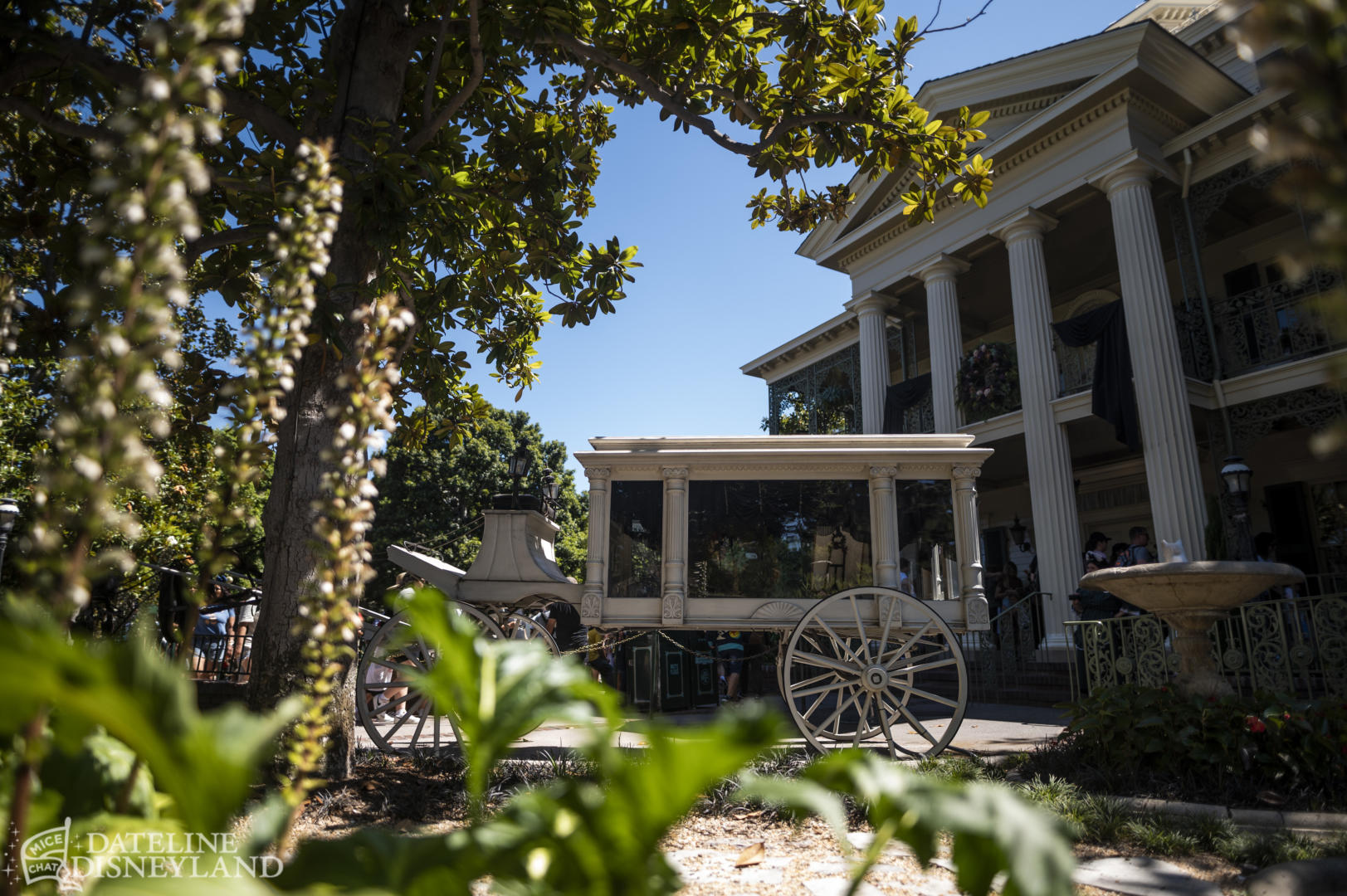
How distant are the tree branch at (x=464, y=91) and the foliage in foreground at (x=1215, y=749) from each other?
595cm

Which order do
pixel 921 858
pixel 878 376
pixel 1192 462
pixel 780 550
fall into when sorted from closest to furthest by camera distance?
pixel 921 858
pixel 780 550
pixel 1192 462
pixel 878 376

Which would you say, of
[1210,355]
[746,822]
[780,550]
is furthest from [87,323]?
[1210,355]

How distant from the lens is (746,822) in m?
4.29

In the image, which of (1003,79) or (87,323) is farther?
(1003,79)

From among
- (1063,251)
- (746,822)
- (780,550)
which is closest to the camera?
(746,822)

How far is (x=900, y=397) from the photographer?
1539 centimetres

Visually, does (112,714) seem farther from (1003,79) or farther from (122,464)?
(1003,79)

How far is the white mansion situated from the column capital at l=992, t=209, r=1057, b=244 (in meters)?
0.03

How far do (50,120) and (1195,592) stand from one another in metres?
7.76

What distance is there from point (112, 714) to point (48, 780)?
50 centimetres

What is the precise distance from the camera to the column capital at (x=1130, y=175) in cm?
1148

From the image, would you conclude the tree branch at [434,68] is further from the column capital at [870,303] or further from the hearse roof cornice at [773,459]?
the column capital at [870,303]

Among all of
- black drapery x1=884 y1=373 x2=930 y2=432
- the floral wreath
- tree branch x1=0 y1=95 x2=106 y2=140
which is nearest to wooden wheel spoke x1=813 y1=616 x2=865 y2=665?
tree branch x1=0 y1=95 x2=106 y2=140

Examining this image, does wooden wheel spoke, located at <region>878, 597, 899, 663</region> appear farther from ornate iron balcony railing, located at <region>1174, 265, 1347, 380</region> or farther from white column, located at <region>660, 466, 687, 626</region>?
ornate iron balcony railing, located at <region>1174, 265, 1347, 380</region>
